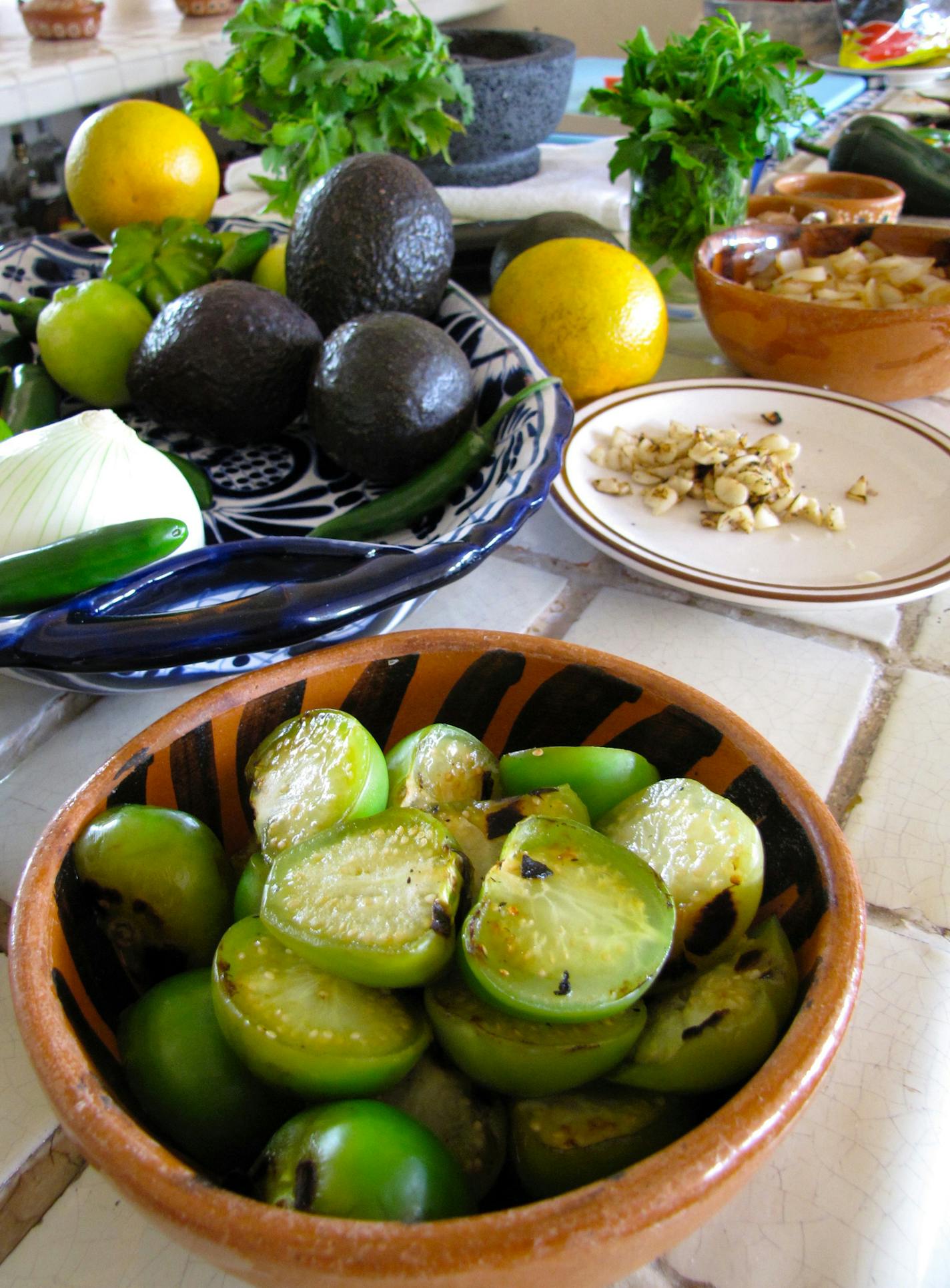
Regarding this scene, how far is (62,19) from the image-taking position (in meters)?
2.34

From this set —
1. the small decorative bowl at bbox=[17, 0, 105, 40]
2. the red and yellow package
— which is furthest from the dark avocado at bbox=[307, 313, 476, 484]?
the small decorative bowl at bbox=[17, 0, 105, 40]

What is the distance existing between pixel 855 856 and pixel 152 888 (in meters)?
0.29

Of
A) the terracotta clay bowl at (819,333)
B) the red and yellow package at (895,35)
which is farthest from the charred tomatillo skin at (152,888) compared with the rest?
the red and yellow package at (895,35)

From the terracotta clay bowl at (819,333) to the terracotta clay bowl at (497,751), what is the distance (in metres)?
0.51

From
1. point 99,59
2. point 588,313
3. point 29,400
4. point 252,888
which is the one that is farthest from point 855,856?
point 99,59

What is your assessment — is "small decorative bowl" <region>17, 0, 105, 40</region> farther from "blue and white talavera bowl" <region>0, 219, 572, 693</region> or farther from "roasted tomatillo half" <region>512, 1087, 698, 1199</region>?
"roasted tomatillo half" <region>512, 1087, 698, 1199</region>

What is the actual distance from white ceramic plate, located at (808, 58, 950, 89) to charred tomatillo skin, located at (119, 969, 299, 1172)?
223cm

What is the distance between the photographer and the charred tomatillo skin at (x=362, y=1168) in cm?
21

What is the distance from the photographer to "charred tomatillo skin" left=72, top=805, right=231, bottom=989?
10.8 inches

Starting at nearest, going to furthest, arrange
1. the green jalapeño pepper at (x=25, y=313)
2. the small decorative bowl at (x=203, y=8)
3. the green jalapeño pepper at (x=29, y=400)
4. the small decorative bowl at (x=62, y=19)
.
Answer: the green jalapeño pepper at (x=29, y=400) < the green jalapeño pepper at (x=25, y=313) < the small decorative bowl at (x=62, y=19) < the small decorative bowl at (x=203, y=8)

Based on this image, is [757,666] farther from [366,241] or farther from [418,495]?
[366,241]

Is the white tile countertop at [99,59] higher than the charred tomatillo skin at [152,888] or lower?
higher

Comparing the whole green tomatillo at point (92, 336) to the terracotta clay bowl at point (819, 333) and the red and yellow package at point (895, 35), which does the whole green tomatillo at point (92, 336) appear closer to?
the terracotta clay bowl at point (819, 333)

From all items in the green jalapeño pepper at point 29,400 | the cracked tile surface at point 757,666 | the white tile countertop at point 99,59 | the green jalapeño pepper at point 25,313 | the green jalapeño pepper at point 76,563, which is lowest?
the cracked tile surface at point 757,666
